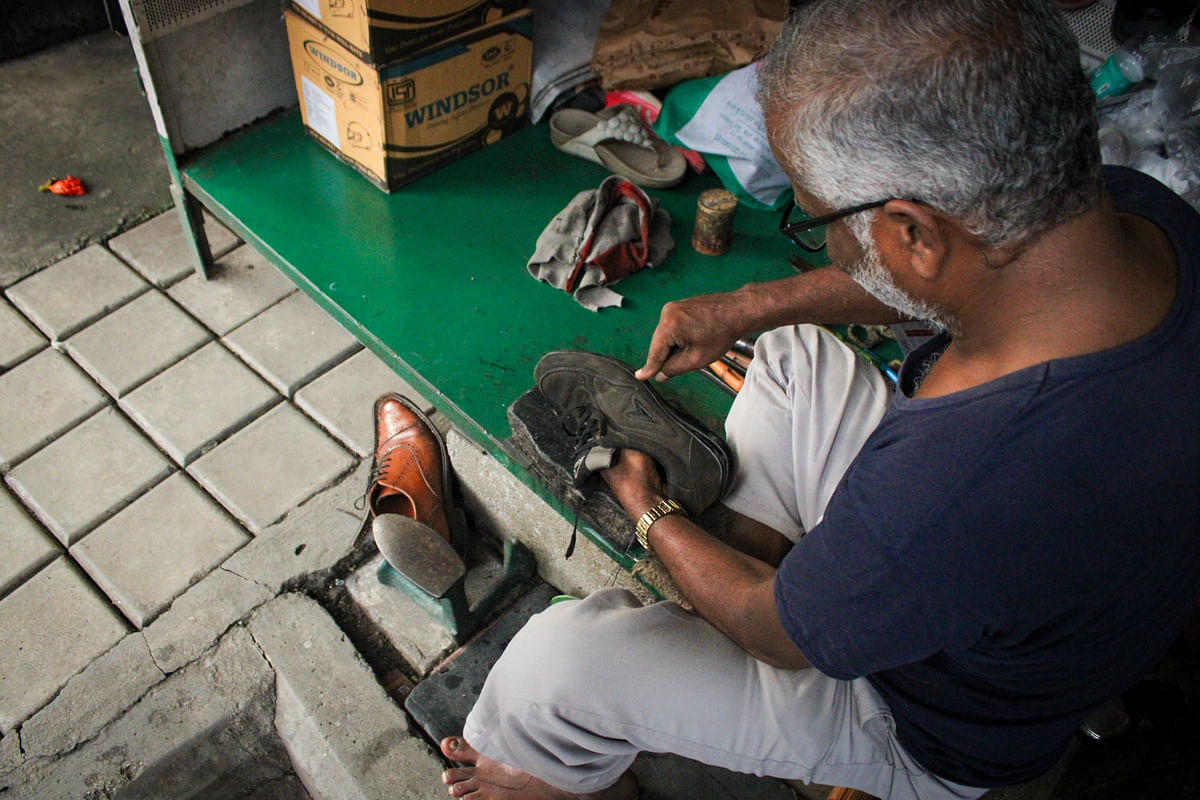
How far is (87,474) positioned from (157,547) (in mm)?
349

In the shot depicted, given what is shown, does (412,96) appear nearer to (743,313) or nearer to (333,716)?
(743,313)

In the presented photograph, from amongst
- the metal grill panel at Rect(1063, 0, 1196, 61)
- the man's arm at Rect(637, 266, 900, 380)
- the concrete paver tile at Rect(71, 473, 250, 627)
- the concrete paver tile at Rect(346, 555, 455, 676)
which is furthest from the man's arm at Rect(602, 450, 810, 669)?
the metal grill panel at Rect(1063, 0, 1196, 61)

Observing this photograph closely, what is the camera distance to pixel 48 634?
6.98 feet

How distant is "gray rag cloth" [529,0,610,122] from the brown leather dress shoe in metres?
1.16

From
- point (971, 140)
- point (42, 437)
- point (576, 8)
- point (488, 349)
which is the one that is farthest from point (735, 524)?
point (42, 437)

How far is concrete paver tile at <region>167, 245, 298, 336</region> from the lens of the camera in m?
2.85

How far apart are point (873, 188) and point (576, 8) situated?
200 cm

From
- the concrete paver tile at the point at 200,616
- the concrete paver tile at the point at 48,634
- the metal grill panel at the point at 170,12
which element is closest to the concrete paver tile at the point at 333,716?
the concrete paver tile at the point at 200,616

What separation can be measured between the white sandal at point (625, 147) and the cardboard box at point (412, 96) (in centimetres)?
23

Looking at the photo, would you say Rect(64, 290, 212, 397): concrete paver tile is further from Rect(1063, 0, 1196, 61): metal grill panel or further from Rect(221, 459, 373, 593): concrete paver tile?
Rect(1063, 0, 1196, 61): metal grill panel

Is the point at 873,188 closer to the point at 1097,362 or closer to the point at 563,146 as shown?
the point at 1097,362

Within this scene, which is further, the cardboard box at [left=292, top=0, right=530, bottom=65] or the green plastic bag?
the green plastic bag

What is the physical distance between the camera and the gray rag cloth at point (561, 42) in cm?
275

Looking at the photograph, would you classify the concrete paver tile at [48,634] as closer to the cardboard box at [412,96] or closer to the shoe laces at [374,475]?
the shoe laces at [374,475]
